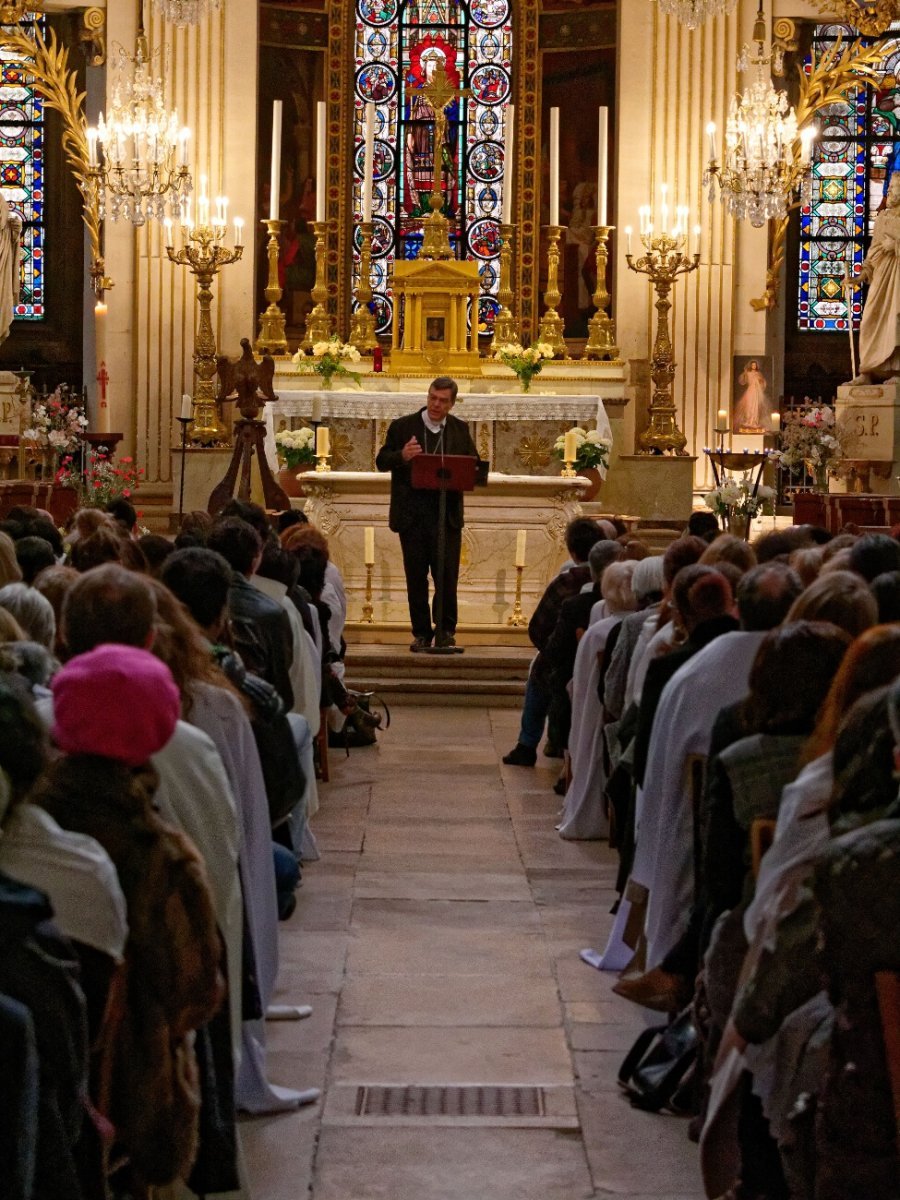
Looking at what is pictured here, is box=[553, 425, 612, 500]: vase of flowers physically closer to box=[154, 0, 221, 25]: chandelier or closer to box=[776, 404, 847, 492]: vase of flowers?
box=[776, 404, 847, 492]: vase of flowers

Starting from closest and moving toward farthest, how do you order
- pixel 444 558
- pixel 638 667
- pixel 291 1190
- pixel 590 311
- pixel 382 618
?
pixel 291 1190
pixel 638 667
pixel 444 558
pixel 382 618
pixel 590 311

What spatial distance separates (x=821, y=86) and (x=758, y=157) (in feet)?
10.5

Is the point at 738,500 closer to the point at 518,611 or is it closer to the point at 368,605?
the point at 518,611

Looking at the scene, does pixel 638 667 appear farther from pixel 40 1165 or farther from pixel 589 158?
pixel 589 158

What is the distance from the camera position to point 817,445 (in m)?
17.3

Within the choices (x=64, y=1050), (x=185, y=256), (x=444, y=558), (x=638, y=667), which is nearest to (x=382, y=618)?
(x=444, y=558)

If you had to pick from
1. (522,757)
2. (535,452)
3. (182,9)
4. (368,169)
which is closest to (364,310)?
(368,169)

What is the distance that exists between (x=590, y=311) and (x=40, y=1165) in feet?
60.5

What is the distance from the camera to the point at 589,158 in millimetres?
20781

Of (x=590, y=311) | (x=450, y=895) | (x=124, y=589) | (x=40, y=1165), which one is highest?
(x=590, y=311)

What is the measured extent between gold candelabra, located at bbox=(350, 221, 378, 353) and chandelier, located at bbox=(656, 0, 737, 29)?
3352 millimetres

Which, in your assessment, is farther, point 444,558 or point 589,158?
point 589,158

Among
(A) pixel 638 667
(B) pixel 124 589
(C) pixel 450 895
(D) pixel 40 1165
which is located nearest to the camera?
(D) pixel 40 1165

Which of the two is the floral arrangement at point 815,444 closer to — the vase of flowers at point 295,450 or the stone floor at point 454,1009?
the vase of flowers at point 295,450
